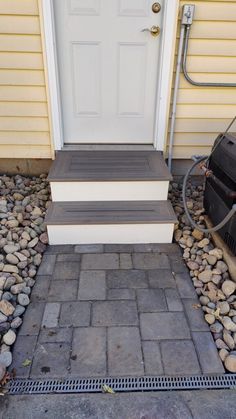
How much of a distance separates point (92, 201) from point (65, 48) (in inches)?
47.8

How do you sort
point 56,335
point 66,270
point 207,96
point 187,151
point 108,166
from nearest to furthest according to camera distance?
1. point 56,335
2. point 66,270
3. point 108,166
4. point 207,96
5. point 187,151

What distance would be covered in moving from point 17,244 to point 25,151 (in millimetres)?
961

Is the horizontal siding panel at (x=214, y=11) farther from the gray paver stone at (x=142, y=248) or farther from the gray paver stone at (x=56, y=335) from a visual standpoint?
the gray paver stone at (x=56, y=335)

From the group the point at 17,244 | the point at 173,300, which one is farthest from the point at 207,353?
the point at 17,244

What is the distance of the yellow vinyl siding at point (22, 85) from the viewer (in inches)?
89.5

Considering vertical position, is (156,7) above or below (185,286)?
above

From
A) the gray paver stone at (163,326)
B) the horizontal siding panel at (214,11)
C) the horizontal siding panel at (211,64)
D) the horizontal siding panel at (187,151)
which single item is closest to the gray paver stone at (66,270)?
the gray paver stone at (163,326)

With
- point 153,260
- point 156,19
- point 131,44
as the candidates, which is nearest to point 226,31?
point 156,19

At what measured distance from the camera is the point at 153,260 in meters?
2.09

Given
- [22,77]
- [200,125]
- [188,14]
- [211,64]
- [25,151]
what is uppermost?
[188,14]

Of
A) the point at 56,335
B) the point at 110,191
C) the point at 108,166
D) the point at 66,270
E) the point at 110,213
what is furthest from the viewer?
the point at 108,166

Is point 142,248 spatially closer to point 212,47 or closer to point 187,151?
point 187,151

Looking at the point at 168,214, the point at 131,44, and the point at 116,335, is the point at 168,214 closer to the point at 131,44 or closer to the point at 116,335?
the point at 116,335

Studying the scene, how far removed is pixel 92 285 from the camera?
1.88 metres
